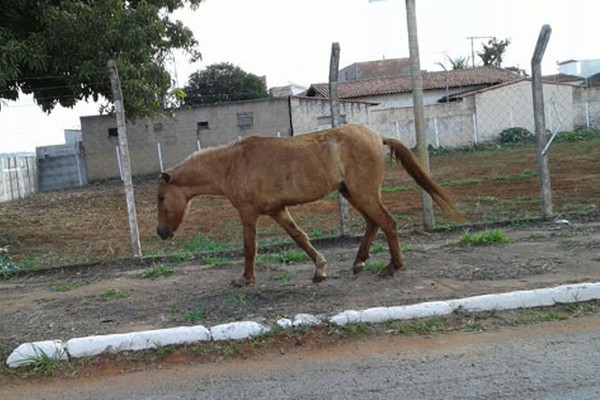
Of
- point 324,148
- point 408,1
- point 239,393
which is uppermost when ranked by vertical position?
point 408,1

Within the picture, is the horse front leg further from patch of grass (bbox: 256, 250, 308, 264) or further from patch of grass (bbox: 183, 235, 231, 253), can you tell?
patch of grass (bbox: 183, 235, 231, 253)

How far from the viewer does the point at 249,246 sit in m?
5.41

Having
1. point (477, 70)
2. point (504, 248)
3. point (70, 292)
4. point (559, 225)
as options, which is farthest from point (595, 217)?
point (477, 70)

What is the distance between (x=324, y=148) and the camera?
5.41 m

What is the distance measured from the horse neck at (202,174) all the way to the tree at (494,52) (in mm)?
62520

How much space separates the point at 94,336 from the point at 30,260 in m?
4.50

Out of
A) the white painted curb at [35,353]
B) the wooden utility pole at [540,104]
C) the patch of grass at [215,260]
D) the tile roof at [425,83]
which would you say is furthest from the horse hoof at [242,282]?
the tile roof at [425,83]

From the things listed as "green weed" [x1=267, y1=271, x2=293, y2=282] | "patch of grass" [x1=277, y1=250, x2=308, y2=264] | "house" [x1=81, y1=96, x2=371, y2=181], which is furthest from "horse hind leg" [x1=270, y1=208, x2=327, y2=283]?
"house" [x1=81, y1=96, x2=371, y2=181]

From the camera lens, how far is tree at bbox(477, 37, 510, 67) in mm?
62375

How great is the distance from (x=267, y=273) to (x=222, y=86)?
39.2 metres

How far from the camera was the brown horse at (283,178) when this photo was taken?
17.6 ft

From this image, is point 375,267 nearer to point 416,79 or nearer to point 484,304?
point 484,304

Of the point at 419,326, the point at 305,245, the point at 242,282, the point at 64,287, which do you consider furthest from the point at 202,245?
the point at 419,326

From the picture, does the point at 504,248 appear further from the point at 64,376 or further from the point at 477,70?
the point at 477,70
